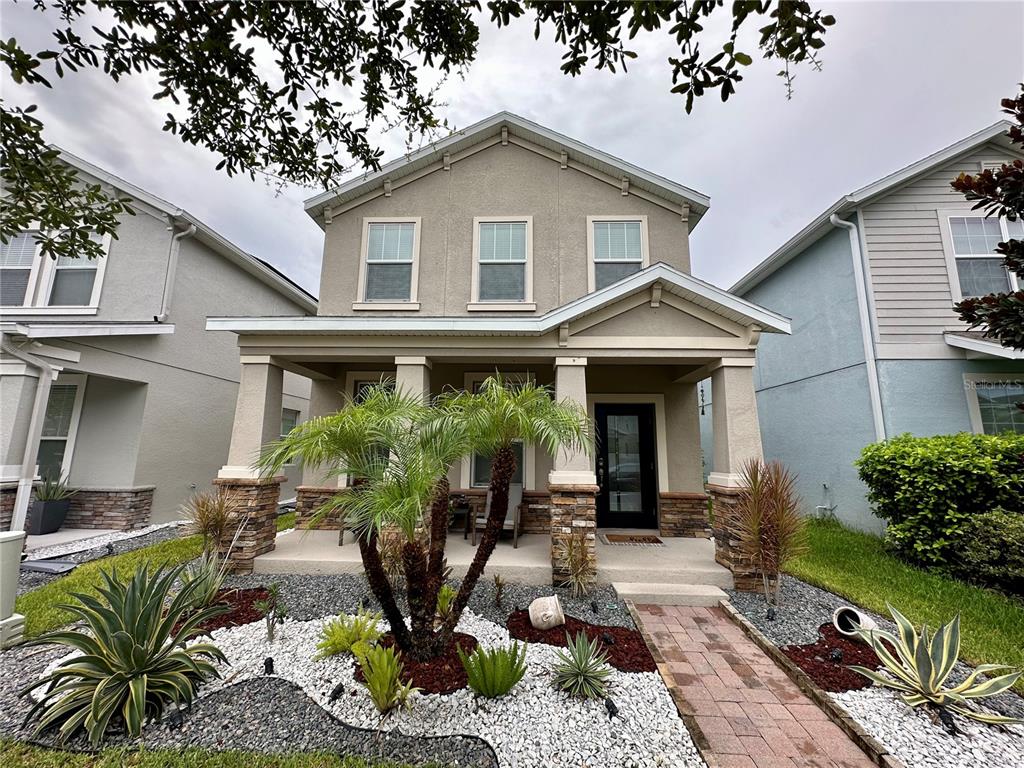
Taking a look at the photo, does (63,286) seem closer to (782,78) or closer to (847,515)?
(782,78)

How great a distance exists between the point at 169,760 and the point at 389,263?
725 cm

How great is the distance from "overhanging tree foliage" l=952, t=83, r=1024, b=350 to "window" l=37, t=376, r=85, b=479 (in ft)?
48.5

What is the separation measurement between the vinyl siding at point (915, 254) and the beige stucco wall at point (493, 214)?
161 inches

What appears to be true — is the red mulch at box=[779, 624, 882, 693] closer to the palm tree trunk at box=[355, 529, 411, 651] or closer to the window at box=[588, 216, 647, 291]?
the palm tree trunk at box=[355, 529, 411, 651]

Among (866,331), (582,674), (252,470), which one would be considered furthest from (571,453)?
(866,331)

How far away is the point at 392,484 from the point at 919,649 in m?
4.25

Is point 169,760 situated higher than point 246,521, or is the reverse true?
point 246,521

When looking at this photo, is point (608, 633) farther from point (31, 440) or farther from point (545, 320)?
point (31, 440)

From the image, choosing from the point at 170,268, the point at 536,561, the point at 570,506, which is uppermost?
the point at 170,268

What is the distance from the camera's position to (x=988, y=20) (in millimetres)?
3885

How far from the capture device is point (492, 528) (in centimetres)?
347

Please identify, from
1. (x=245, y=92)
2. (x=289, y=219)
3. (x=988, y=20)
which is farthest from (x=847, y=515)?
(x=289, y=219)

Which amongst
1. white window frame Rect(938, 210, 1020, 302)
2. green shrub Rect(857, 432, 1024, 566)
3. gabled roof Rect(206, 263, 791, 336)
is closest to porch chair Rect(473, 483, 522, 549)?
gabled roof Rect(206, 263, 791, 336)

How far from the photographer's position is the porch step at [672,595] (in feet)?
16.6
